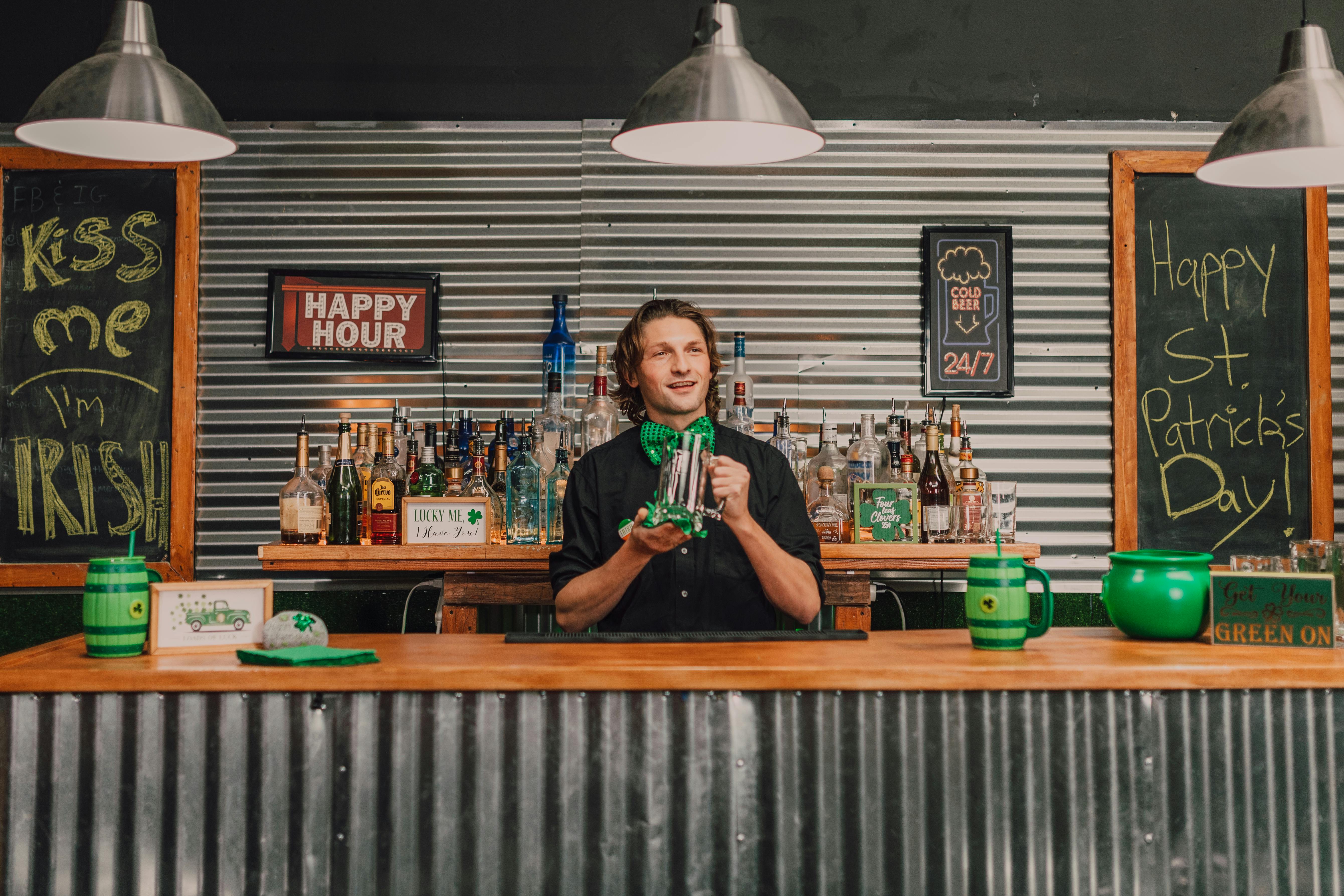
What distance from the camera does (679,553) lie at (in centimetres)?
237

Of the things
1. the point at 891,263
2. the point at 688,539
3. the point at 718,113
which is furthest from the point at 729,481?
the point at 891,263

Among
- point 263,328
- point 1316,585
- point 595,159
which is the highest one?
point 595,159

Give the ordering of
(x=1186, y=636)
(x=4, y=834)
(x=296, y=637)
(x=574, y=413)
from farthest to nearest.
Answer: (x=574, y=413) < (x=1186, y=636) < (x=296, y=637) < (x=4, y=834)

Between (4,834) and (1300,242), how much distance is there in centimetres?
416

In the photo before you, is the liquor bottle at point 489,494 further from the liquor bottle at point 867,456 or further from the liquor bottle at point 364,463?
the liquor bottle at point 867,456

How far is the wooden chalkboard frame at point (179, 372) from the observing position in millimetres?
3430

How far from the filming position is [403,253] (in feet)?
11.7

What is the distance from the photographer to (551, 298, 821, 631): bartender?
7.04 feet

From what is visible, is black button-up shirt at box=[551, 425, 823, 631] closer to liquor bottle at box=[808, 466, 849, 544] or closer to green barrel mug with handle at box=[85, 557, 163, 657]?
liquor bottle at box=[808, 466, 849, 544]

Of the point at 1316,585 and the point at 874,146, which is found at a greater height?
the point at 874,146

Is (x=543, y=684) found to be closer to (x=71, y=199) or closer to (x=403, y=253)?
(x=403, y=253)

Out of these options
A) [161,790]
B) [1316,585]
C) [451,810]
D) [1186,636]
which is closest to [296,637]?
[161,790]

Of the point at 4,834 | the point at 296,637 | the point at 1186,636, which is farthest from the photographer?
the point at 1186,636

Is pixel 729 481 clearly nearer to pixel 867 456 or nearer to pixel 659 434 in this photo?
pixel 659 434
